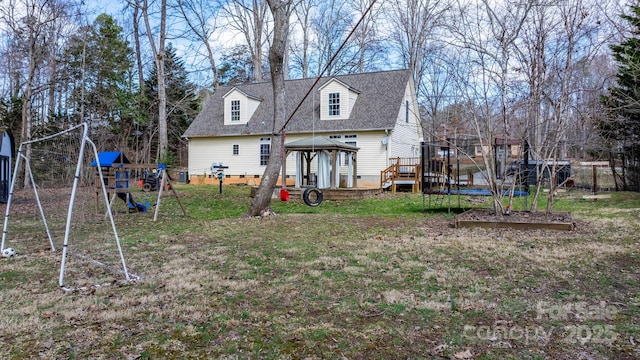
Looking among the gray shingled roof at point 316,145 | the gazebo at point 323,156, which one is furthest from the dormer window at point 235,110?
the gray shingled roof at point 316,145

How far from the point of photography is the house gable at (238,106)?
23.4 meters

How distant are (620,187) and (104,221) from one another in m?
19.5

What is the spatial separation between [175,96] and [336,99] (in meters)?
15.7

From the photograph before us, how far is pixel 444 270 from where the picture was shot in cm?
500

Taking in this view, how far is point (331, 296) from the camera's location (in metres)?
4.10

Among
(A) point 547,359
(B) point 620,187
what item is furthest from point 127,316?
(B) point 620,187

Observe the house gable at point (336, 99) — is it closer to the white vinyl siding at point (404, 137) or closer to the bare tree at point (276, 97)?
the white vinyl siding at point (404, 137)

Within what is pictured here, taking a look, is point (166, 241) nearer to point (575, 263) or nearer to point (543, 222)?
point (575, 263)

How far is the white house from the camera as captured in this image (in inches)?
793

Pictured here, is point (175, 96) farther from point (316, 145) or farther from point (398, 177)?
point (398, 177)

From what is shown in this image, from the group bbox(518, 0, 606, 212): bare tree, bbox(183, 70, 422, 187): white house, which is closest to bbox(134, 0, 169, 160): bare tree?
bbox(183, 70, 422, 187): white house

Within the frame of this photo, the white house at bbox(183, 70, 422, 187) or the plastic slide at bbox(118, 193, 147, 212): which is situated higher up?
the white house at bbox(183, 70, 422, 187)

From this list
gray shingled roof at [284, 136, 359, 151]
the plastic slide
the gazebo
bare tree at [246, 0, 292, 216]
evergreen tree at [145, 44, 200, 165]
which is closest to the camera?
bare tree at [246, 0, 292, 216]

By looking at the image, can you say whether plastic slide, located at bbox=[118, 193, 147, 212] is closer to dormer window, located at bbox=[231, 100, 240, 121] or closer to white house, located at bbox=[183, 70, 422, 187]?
white house, located at bbox=[183, 70, 422, 187]
